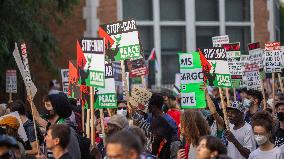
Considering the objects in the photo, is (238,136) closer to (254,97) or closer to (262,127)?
(262,127)

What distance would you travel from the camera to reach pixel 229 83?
1183cm

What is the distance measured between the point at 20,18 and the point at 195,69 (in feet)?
25.6

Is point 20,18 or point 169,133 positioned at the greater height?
point 20,18

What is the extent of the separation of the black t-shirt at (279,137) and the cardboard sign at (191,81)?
156cm

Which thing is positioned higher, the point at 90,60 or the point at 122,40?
the point at 122,40

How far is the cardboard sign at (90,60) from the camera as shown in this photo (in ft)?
32.6

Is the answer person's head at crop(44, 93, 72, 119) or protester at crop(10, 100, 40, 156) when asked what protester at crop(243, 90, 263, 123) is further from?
person's head at crop(44, 93, 72, 119)

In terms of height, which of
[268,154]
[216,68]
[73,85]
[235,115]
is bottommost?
[268,154]

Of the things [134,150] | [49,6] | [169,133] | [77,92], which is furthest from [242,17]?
[134,150]

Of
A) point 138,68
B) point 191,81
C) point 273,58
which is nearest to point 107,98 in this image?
point 191,81

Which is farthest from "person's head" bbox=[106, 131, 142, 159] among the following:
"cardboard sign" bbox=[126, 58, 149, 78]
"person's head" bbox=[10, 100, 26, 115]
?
"cardboard sign" bbox=[126, 58, 149, 78]

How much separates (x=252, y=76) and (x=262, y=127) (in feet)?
21.0

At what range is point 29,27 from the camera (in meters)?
18.8

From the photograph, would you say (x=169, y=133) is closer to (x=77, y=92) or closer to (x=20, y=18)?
(x=77, y=92)
